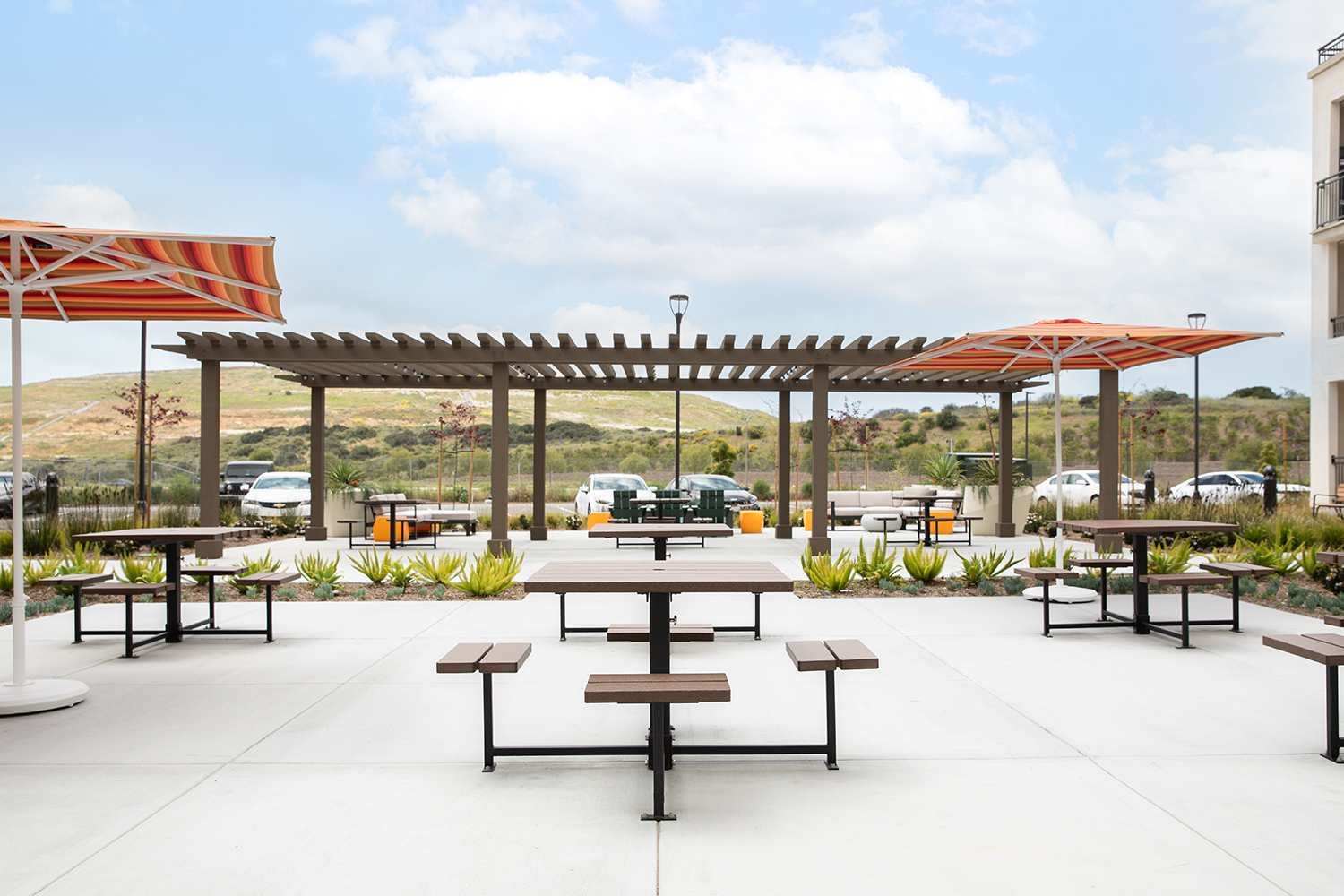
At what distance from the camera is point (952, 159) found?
3388cm

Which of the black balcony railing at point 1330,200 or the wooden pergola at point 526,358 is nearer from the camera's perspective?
the wooden pergola at point 526,358

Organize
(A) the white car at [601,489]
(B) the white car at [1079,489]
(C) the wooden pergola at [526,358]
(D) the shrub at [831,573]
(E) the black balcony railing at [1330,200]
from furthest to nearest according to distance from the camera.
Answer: (B) the white car at [1079,489]
(E) the black balcony railing at [1330,200]
(A) the white car at [601,489]
(C) the wooden pergola at [526,358]
(D) the shrub at [831,573]

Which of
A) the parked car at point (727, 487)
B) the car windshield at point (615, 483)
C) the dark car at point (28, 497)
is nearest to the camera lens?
the dark car at point (28, 497)

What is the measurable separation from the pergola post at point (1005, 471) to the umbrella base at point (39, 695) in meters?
15.3

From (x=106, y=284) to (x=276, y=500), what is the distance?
1387 cm

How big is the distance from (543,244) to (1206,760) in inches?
2826

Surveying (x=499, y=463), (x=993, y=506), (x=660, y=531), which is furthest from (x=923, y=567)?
(x=993, y=506)

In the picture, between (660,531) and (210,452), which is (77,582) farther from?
(210,452)

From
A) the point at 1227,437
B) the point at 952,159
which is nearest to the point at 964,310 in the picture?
the point at 1227,437

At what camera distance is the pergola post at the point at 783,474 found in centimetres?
1611

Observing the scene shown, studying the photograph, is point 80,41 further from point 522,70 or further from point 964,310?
point 964,310

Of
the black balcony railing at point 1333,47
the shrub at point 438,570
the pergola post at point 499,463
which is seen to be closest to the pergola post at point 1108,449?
the pergola post at point 499,463

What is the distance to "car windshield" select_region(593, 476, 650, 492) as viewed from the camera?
64.7 ft

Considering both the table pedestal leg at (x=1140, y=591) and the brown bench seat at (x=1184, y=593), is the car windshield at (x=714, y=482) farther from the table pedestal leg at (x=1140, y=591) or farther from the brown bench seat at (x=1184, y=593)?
the brown bench seat at (x=1184, y=593)
